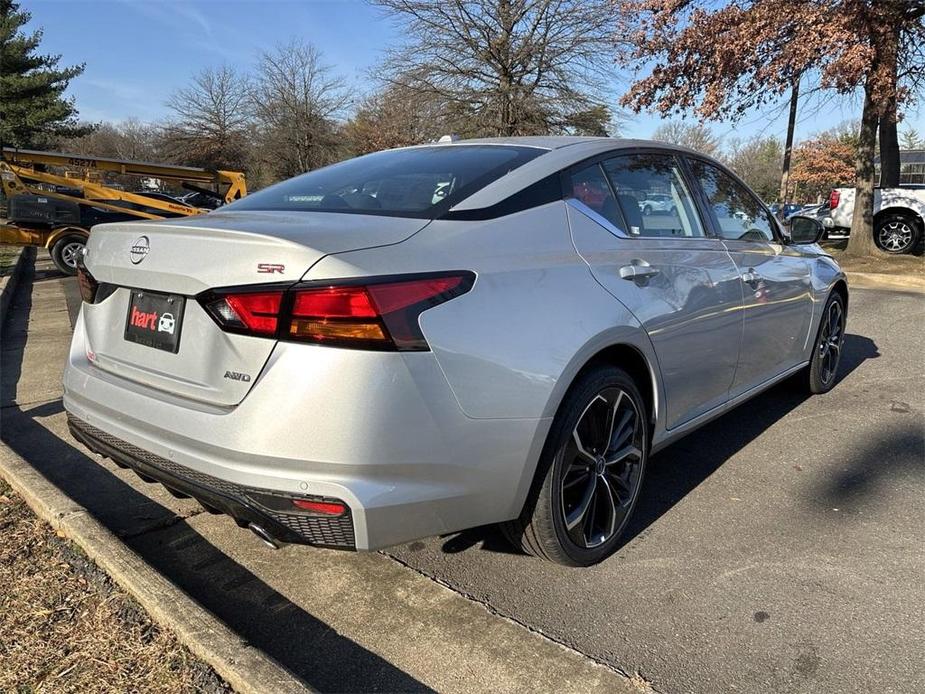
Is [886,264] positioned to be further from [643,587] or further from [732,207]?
[643,587]

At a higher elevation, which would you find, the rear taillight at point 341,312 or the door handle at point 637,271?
the door handle at point 637,271

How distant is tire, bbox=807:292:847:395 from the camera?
15.5 ft

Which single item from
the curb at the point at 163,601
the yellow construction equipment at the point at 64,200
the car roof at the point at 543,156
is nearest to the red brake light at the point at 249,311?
the car roof at the point at 543,156

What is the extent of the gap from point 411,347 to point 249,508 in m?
0.65

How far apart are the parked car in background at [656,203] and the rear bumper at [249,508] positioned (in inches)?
76.7

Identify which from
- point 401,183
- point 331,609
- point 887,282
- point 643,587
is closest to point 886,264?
point 887,282

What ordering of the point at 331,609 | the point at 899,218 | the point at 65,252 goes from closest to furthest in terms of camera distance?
1. the point at 331,609
2. the point at 65,252
3. the point at 899,218

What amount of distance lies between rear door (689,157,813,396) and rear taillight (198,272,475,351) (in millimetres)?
2189

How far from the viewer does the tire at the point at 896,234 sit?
43.0ft

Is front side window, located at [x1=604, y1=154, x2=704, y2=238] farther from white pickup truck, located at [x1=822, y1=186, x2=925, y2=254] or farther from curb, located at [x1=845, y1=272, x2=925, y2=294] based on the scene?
white pickup truck, located at [x1=822, y1=186, x2=925, y2=254]

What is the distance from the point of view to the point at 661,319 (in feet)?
9.08

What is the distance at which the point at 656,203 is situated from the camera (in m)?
3.14

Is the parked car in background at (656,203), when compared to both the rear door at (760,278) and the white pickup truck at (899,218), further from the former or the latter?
the white pickup truck at (899,218)

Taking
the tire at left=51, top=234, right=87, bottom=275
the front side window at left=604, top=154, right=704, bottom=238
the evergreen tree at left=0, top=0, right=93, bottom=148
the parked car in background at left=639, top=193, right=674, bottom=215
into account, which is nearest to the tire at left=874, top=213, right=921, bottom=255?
the front side window at left=604, top=154, right=704, bottom=238
